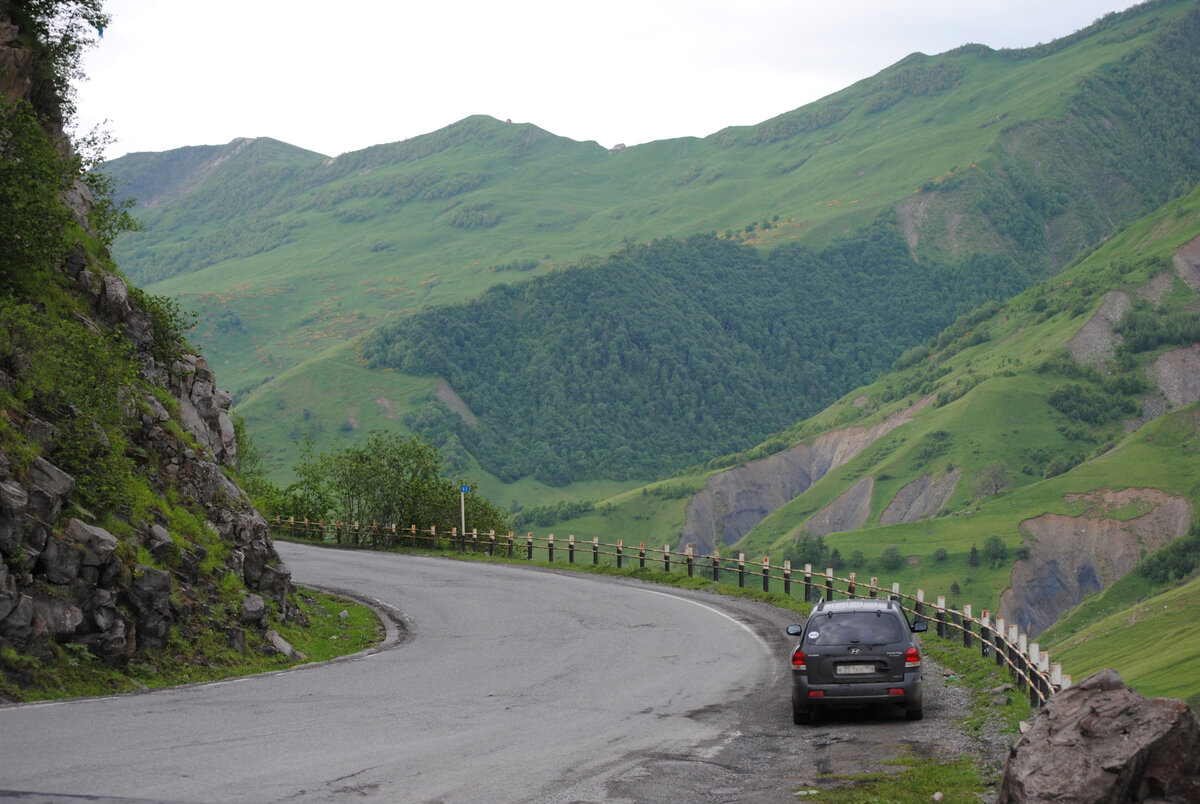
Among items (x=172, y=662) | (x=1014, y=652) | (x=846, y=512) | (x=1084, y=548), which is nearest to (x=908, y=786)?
(x=1014, y=652)

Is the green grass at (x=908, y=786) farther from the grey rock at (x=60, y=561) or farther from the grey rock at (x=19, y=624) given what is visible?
the grey rock at (x=60, y=561)

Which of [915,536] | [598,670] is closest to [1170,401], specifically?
[915,536]

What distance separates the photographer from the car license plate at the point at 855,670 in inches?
638

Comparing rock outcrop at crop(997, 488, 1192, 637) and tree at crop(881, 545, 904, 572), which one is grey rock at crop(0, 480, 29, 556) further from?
tree at crop(881, 545, 904, 572)

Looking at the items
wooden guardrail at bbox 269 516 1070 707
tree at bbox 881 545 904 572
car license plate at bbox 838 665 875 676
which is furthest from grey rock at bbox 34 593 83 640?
tree at bbox 881 545 904 572

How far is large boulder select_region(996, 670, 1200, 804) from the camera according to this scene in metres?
9.24

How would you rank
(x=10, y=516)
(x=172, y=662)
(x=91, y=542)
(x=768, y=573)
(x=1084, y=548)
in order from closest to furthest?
(x=10, y=516), (x=91, y=542), (x=172, y=662), (x=768, y=573), (x=1084, y=548)

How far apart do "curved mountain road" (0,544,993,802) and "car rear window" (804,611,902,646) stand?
1211mm

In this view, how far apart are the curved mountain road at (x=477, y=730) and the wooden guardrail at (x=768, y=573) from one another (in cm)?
179

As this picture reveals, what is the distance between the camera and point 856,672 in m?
16.2

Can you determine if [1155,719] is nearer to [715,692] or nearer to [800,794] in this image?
[800,794]

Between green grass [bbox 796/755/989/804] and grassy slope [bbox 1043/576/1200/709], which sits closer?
green grass [bbox 796/755/989/804]

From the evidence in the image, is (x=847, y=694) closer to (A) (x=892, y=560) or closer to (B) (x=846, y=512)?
(A) (x=892, y=560)

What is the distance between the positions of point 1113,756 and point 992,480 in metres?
173
